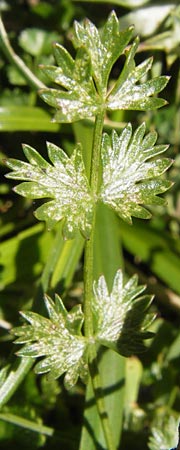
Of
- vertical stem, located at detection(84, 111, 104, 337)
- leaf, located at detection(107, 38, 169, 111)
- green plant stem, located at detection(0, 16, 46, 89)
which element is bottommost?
vertical stem, located at detection(84, 111, 104, 337)

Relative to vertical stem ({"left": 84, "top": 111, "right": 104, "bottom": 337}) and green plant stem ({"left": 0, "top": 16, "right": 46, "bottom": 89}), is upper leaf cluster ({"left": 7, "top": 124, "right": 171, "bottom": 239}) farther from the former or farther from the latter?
green plant stem ({"left": 0, "top": 16, "right": 46, "bottom": 89})

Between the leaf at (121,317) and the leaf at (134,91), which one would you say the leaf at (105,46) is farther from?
the leaf at (121,317)

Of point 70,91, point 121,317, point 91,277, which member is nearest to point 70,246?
point 121,317

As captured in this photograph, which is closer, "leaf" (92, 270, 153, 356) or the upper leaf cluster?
the upper leaf cluster

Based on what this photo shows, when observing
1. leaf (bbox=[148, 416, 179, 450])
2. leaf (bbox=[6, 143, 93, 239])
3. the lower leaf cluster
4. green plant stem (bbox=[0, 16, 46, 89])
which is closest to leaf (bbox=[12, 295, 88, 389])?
the lower leaf cluster

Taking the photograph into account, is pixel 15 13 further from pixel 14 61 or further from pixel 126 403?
pixel 126 403

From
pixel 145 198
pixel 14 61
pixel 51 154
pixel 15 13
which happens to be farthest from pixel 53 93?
pixel 15 13

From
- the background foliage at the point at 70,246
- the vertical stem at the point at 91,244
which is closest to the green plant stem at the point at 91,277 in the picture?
the vertical stem at the point at 91,244
